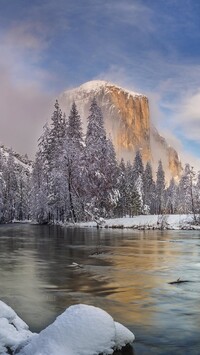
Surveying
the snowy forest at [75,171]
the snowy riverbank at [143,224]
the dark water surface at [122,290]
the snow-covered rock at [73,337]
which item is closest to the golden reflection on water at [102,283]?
the dark water surface at [122,290]

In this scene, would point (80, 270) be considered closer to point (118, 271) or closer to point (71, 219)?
point (118, 271)

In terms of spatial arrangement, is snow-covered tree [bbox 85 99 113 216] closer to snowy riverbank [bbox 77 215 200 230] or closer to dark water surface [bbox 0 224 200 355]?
snowy riverbank [bbox 77 215 200 230]

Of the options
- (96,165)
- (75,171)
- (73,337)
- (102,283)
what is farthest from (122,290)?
(96,165)

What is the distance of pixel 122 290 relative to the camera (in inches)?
598

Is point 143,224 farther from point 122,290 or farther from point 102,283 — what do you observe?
point 122,290

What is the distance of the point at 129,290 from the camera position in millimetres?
15203

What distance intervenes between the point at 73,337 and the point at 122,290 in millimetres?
7533

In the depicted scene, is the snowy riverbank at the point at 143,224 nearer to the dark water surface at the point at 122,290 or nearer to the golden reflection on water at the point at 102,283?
the golden reflection on water at the point at 102,283

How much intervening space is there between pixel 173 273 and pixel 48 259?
7455 millimetres

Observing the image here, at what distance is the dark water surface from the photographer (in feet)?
33.8

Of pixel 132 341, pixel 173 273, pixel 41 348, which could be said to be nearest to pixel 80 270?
pixel 173 273

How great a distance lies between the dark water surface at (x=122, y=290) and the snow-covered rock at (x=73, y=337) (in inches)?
33.3

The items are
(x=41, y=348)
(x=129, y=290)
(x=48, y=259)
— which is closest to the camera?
(x=41, y=348)

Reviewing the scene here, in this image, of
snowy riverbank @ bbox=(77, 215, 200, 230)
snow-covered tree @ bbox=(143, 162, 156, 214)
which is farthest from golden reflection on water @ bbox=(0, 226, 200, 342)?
snow-covered tree @ bbox=(143, 162, 156, 214)
